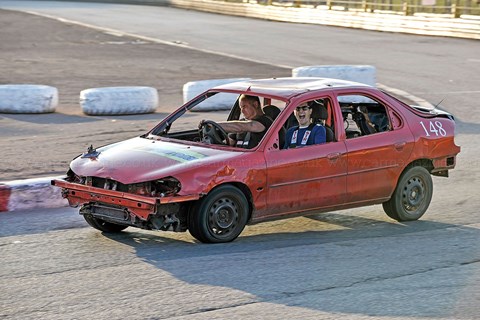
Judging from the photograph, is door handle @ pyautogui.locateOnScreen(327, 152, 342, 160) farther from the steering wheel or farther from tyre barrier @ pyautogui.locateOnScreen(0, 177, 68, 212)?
tyre barrier @ pyautogui.locateOnScreen(0, 177, 68, 212)

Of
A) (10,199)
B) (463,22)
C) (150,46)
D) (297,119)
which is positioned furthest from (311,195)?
(463,22)

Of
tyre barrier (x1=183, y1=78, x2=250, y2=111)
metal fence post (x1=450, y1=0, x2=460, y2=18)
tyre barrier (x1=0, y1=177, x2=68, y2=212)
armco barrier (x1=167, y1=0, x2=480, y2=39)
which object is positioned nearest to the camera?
tyre barrier (x1=0, y1=177, x2=68, y2=212)

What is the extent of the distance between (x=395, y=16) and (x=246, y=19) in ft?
29.6

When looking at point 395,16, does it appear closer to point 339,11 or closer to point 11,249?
point 339,11

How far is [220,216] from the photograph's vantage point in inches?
335

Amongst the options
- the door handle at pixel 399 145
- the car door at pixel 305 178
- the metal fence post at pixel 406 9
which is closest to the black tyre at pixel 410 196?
the door handle at pixel 399 145

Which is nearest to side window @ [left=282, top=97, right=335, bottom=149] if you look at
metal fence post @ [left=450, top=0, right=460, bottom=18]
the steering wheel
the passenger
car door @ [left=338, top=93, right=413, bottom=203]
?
the passenger

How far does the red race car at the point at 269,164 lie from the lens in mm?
8367

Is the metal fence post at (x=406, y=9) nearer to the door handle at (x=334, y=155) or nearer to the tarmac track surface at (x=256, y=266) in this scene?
the tarmac track surface at (x=256, y=266)

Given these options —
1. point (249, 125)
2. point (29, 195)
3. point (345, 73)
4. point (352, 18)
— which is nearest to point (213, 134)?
point (249, 125)

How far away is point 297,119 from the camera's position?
9.25 meters

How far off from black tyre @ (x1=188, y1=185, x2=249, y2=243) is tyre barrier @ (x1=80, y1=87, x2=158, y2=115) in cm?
885

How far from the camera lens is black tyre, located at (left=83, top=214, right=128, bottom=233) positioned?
9008 millimetres

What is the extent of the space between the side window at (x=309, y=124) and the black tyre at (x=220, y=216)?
0.77 metres
